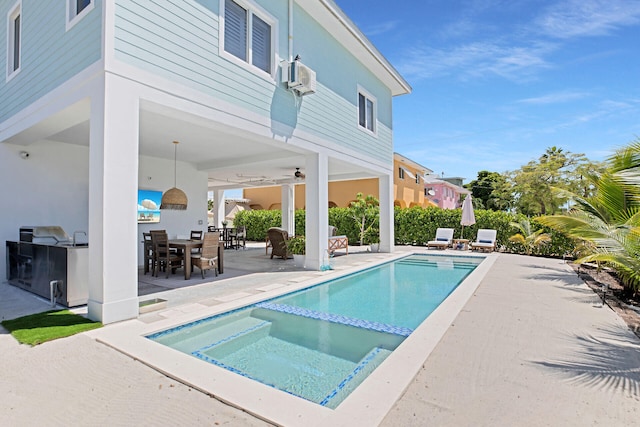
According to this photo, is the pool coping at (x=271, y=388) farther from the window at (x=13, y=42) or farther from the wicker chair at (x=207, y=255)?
the window at (x=13, y=42)

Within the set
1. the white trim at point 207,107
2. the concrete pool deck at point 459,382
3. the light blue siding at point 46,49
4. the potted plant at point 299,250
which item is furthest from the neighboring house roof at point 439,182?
the light blue siding at point 46,49

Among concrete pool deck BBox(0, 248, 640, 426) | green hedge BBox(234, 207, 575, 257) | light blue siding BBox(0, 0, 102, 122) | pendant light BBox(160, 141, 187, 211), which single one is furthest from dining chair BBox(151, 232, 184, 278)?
green hedge BBox(234, 207, 575, 257)

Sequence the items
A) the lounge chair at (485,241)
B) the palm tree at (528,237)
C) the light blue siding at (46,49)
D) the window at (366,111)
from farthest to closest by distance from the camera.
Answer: the lounge chair at (485,241) → the palm tree at (528,237) → the window at (366,111) → the light blue siding at (46,49)

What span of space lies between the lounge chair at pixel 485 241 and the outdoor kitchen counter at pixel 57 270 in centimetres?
1525

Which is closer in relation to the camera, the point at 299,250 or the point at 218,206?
the point at 299,250

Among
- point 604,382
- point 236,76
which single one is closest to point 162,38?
point 236,76

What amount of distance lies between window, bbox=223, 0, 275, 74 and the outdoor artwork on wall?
6.15 m

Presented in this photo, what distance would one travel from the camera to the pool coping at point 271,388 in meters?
2.61

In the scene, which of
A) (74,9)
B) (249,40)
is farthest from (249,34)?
(74,9)

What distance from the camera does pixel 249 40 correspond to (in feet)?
24.7

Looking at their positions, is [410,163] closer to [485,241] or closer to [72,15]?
[485,241]

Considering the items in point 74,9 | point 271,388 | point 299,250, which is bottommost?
point 271,388

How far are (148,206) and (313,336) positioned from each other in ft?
29.1

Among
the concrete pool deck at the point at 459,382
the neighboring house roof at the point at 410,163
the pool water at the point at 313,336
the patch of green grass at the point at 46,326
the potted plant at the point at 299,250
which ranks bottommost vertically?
the pool water at the point at 313,336
